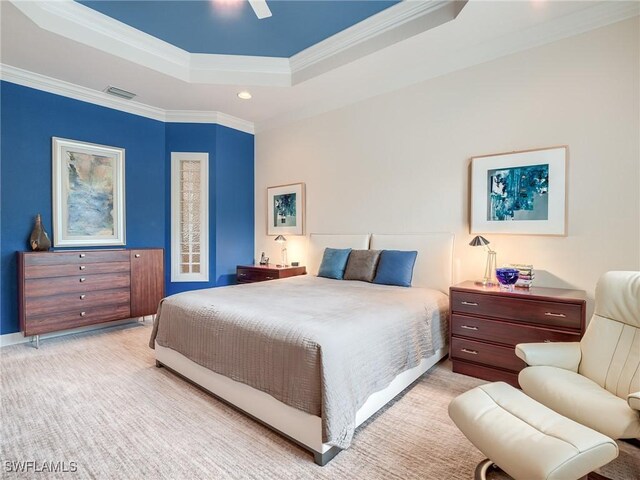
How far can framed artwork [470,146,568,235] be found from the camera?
2.84 m

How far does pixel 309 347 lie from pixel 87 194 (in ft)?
13.1

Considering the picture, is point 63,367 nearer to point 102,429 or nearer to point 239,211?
point 102,429

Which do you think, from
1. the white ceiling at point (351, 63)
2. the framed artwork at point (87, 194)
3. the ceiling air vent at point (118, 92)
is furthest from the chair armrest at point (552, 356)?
the ceiling air vent at point (118, 92)

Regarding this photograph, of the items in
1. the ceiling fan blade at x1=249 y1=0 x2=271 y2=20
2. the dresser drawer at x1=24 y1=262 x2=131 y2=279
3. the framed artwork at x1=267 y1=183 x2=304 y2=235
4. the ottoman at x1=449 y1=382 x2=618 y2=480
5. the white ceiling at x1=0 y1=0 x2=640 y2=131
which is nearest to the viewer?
the ottoman at x1=449 y1=382 x2=618 y2=480

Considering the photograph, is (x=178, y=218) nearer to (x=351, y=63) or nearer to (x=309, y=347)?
(x=351, y=63)

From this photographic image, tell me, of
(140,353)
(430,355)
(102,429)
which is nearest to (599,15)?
(430,355)

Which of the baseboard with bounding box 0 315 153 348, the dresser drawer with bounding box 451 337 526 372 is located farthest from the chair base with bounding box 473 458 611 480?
the baseboard with bounding box 0 315 153 348

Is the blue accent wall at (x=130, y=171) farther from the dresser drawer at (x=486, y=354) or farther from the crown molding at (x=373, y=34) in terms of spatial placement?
the dresser drawer at (x=486, y=354)

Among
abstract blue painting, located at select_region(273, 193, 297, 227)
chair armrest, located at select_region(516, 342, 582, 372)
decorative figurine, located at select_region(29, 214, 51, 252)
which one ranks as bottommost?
chair armrest, located at select_region(516, 342, 582, 372)

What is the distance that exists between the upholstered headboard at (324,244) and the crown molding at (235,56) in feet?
6.51

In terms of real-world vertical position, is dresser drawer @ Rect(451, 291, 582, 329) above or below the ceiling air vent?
below

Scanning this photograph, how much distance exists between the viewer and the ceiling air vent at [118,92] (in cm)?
408

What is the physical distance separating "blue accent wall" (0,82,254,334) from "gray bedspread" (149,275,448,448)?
2176 millimetres

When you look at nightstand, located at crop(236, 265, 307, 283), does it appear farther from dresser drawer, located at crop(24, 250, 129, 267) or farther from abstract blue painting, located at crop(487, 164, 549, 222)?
abstract blue painting, located at crop(487, 164, 549, 222)
